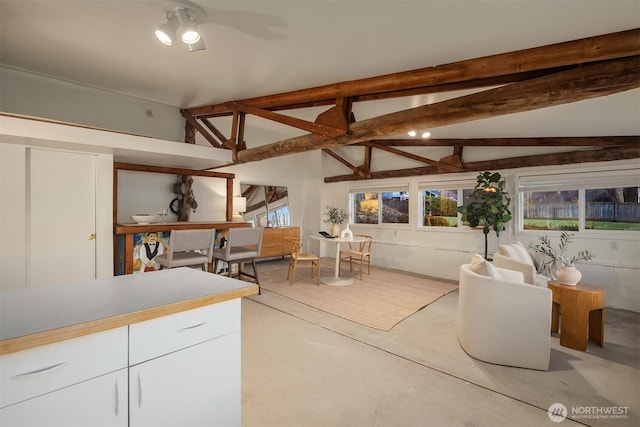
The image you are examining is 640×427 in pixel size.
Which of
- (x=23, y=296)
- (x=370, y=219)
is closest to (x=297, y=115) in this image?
(x=370, y=219)

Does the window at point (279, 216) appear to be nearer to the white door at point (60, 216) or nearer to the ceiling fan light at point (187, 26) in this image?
the white door at point (60, 216)

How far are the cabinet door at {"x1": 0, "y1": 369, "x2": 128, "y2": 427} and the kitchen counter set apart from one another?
0.19 metres

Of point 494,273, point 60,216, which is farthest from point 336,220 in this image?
point 60,216

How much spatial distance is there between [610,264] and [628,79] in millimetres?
3516

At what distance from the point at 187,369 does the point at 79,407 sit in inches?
14.3

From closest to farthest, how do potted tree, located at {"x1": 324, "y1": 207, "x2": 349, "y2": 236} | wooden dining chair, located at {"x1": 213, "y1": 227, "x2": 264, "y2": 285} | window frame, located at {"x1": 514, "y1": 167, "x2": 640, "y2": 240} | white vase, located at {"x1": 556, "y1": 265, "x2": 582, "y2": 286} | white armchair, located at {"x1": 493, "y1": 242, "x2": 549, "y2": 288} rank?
white vase, located at {"x1": 556, "y1": 265, "x2": 582, "y2": 286} < white armchair, located at {"x1": 493, "y1": 242, "x2": 549, "y2": 288} < window frame, located at {"x1": 514, "y1": 167, "x2": 640, "y2": 240} < wooden dining chair, located at {"x1": 213, "y1": 227, "x2": 264, "y2": 285} < potted tree, located at {"x1": 324, "y1": 207, "x2": 349, "y2": 236}

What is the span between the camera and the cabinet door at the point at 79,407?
0.88 meters

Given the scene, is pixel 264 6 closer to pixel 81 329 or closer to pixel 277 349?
pixel 81 329

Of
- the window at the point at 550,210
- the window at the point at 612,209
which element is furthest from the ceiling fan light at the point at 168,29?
the window at the point at 612,209

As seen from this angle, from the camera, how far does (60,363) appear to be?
3.09 ft

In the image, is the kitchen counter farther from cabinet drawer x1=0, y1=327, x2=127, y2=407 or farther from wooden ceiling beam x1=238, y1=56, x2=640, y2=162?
wooden ceiling beam x1=238, y1=56, x2=640, y2=162

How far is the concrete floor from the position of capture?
6.17 ft

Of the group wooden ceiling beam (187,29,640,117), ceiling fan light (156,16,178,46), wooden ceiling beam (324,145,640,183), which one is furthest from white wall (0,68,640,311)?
wooden ceiling beam (187,29,640,117)

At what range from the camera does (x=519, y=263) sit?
130 inches
